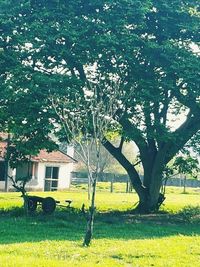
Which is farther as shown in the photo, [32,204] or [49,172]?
[49,172]

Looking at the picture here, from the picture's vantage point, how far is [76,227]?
17359mm

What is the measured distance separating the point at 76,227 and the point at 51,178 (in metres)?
29.4

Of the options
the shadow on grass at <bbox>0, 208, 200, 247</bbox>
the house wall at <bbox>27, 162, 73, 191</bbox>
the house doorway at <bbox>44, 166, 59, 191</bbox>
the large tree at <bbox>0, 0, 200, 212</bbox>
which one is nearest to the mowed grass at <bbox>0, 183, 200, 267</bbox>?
the shadow on grass at <bbox>0, 208, 200, 247</bbox>

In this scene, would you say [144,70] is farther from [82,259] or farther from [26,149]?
[82,259]

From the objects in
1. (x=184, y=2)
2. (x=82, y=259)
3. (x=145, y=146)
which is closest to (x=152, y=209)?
(x=145, y=146)

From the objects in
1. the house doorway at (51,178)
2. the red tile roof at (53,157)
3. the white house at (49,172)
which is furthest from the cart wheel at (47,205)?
the house doorway at (51,178)

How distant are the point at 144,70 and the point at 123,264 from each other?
11487 millimetres

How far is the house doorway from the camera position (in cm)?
4584

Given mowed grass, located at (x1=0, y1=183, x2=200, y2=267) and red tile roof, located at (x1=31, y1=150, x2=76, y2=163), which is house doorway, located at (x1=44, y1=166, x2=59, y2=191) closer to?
red tile roof, located at (x1=31, y1=150, x2=76, y2=163)

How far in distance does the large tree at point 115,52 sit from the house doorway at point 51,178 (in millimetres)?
25517

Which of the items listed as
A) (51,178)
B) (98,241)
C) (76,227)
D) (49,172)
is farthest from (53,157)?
(98,241)

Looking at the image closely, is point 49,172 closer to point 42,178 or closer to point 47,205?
point 42,178

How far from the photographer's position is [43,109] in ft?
61.2

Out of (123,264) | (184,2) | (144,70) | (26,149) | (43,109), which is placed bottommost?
(123,264)
